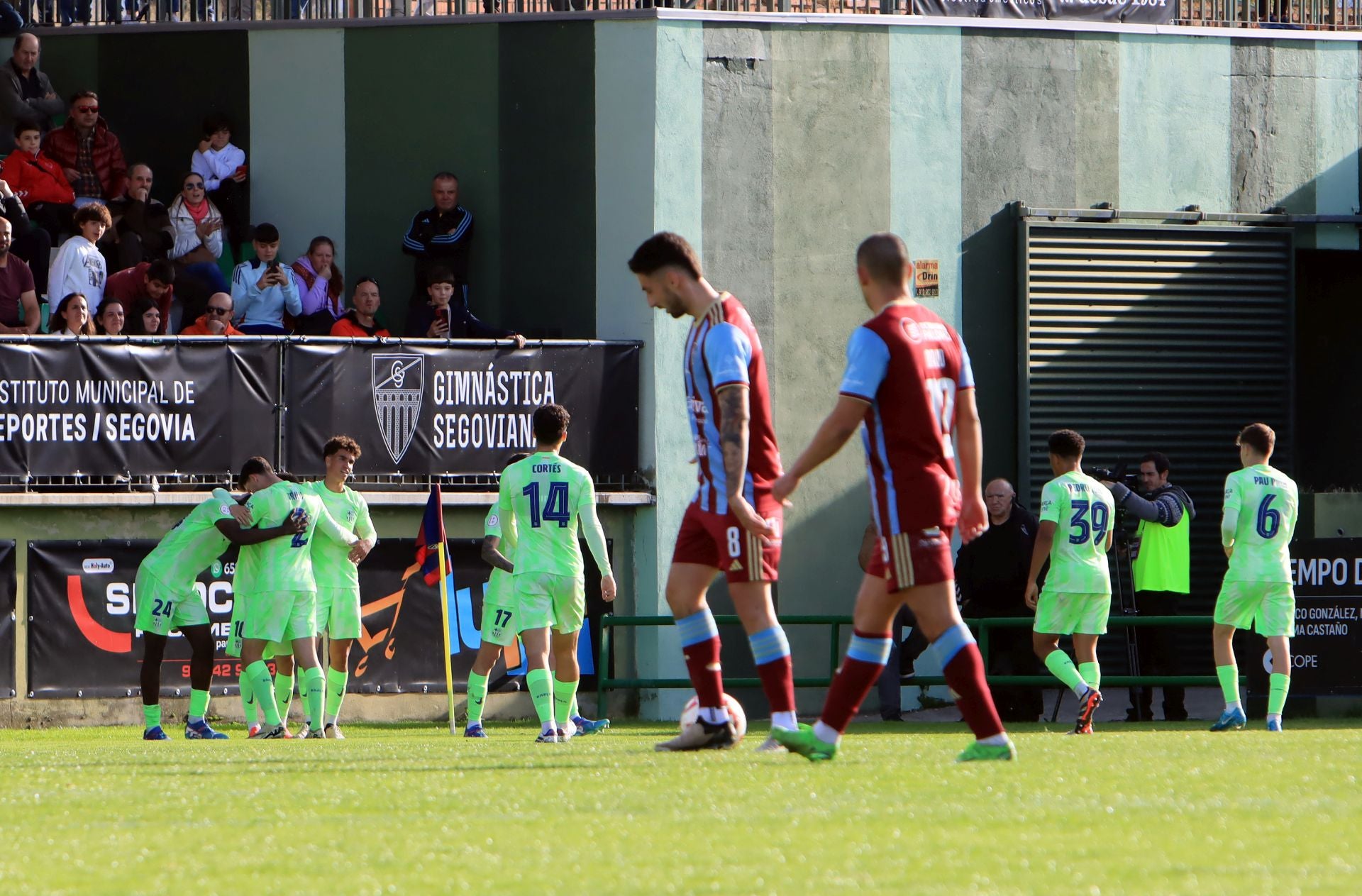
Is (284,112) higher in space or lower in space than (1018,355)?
higher

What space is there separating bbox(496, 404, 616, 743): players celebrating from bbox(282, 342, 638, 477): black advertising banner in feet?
17.3

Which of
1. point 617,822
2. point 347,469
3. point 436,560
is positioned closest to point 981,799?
point 617,822

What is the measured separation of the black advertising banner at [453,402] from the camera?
58.2 ft

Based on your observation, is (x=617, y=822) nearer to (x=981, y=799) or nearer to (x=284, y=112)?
(x=981, y=799)

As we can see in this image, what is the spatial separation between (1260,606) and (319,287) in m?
9.97

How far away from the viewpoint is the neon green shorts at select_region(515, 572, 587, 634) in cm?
1278

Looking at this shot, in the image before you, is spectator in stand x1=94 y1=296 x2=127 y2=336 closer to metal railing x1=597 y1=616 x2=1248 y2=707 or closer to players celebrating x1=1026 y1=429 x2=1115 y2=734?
metal railing x1=597 y1=616 x2=1248 y2=707

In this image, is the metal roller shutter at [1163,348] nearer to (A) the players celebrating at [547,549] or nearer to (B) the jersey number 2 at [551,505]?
(A) the players celebrating at [547,549]

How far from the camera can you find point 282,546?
14.6 metres

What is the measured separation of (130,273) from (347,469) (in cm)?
468

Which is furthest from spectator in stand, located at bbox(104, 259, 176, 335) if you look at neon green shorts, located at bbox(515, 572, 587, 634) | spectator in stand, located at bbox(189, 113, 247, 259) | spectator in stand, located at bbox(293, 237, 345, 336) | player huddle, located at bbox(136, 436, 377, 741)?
neon green shorts, located at bbox(515, 572, 587, 634)

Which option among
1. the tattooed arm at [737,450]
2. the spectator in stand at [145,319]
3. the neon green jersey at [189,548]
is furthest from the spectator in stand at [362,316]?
the tattooed arm at [737,450]

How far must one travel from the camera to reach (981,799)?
255 inches

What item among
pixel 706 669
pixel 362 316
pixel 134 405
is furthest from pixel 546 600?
pixel 362 316
